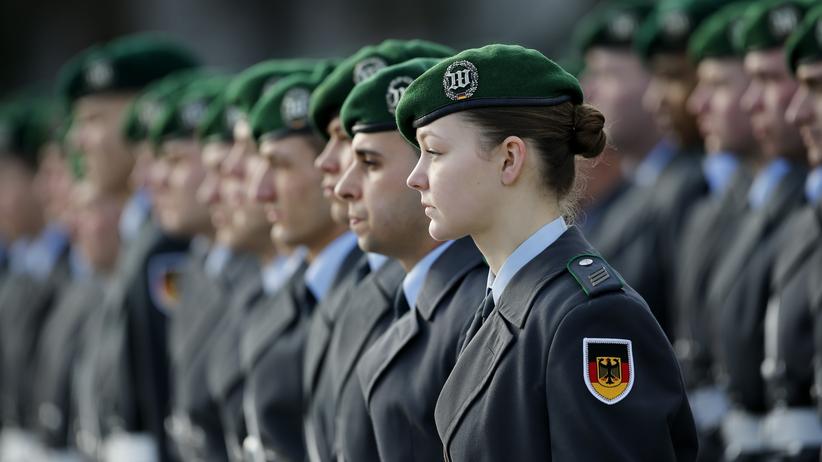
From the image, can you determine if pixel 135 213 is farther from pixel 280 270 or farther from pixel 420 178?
pixel 420 178

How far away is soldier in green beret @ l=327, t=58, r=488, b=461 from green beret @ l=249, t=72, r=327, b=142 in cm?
99

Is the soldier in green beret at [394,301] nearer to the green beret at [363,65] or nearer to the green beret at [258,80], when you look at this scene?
the green beret at [363,65]

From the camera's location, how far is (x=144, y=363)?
8.02 m

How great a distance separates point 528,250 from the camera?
3869 millimetres

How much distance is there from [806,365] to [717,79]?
1676 mm

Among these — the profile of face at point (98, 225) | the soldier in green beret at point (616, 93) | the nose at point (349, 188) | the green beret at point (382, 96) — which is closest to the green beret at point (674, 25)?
the soldier in green beret at point (616, 93)

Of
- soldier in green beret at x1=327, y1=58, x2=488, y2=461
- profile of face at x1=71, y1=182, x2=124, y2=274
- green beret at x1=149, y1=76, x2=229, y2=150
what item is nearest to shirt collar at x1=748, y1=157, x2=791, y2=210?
soldier in green beret at x1=327, y1=58, x2=488, y2=461

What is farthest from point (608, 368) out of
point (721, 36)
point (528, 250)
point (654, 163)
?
point (654, 163)

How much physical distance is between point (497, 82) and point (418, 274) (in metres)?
0.99

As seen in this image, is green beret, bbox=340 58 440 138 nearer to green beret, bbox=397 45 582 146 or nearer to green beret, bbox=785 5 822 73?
green beret, bbox=397 45 582 146

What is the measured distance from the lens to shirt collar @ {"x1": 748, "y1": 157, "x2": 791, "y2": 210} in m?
6.50

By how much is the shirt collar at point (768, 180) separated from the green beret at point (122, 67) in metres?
3.66

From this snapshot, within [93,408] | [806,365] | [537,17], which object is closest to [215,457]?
[93,408]

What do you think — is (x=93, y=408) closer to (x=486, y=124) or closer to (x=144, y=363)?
(x=144, y=363)
